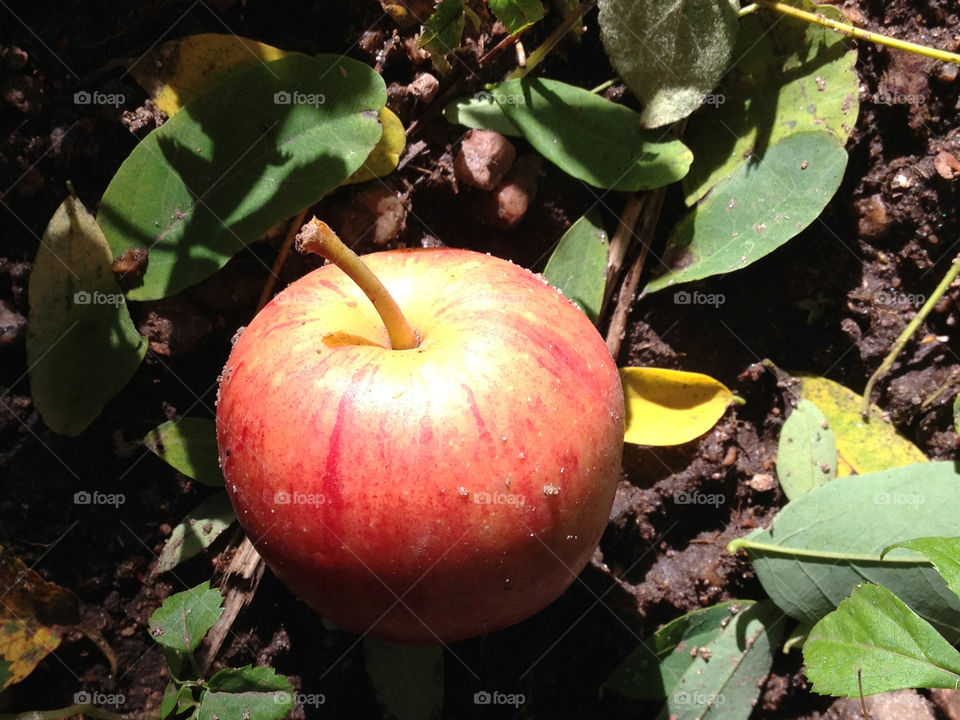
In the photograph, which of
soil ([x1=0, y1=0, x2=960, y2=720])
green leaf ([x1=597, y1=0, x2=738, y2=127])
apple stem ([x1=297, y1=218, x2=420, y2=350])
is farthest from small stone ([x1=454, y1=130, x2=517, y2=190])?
apple stem ([x1=297, y1=218, x2=420, y2=350])

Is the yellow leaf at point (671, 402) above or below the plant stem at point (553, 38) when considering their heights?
below

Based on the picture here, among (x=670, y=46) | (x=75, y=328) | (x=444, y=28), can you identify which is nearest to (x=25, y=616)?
(x=75, y=328)

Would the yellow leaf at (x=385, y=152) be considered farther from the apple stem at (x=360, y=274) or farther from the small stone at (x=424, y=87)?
the apple stem at (x=360, y=274)

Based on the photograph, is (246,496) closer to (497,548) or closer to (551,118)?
(497,548)

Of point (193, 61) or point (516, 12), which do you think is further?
point (193, 61)

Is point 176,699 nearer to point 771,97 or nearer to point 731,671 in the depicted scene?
point 731,671

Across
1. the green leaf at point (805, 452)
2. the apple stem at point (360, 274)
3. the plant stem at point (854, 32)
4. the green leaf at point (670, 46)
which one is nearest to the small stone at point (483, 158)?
the green leaf at point (670, 46)
